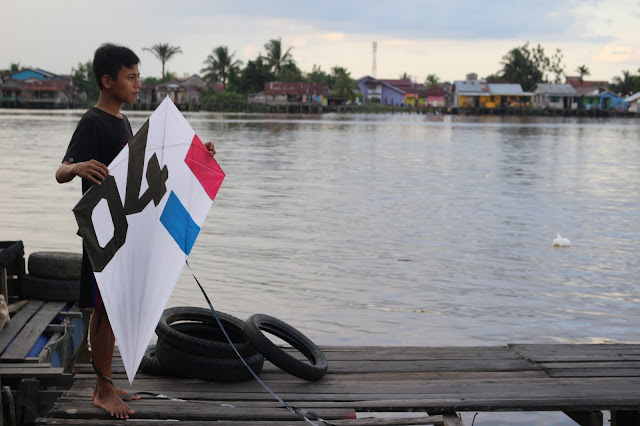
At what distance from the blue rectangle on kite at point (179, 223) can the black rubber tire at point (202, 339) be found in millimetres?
813

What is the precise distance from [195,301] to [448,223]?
31.0ft

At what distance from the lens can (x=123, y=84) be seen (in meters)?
4.89

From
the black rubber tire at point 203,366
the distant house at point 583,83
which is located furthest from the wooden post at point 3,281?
the distant house at point 583,83

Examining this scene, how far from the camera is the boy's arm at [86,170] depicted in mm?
4613

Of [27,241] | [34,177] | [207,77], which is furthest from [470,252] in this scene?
[207,77]

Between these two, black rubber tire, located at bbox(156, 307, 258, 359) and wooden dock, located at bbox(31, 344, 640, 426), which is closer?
wooden dock, located at bbox(31, 344, 640, 426)

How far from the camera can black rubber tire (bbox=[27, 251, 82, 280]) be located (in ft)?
26.0

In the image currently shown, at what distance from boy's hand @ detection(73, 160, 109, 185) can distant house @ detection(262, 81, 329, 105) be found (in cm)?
13825

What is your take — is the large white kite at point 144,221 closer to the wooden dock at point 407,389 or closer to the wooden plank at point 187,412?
the wooden plank at point 187,412

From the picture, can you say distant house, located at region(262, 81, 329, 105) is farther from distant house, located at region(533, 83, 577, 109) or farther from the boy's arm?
the boy's arm

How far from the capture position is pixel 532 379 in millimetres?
5758

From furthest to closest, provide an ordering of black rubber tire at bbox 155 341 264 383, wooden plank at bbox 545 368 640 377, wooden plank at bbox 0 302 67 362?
1. wooden plank at bbox 0 302 67 362
2. wooden plank at bbox 545 368 640 377
3. black rubber tire at bbox 155 341 264 383

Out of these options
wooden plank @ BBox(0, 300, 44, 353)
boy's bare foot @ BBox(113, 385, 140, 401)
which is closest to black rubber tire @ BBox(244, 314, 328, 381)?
boy's bare foot @ BBox(113, 385, 140, 401)

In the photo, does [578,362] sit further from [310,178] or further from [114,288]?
[310,178]
